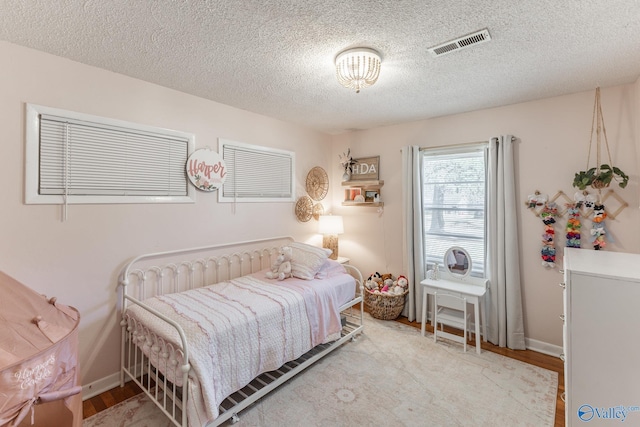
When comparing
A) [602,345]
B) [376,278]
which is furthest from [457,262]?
[602,345]

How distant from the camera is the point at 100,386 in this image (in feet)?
7.20

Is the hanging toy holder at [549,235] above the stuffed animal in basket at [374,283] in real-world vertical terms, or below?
above

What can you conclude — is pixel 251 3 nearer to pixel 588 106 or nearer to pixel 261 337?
pixel 261 337

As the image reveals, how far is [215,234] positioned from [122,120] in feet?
4.21

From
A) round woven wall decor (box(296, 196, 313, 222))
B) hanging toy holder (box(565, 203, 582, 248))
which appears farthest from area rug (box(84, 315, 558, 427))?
round woven wall decor (box(296, 196, 313, 222))

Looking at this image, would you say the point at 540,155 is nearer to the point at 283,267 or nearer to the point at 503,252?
the point at 503,252

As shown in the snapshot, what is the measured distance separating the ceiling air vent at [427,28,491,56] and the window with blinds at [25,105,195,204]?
2.23m

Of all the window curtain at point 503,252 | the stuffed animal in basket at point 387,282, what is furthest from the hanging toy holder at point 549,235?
the stuffed animal in basket at point 387,282

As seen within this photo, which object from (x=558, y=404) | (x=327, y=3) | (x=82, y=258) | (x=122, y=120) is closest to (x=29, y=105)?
(x=122, y=120)

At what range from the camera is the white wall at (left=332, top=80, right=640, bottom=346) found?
7.94 ft

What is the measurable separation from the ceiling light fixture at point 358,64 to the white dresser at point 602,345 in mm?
1644

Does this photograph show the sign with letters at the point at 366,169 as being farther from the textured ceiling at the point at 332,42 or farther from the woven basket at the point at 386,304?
the woven basket at the point at 386,304

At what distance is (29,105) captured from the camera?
6.20ft

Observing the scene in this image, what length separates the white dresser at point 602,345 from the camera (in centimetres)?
129
